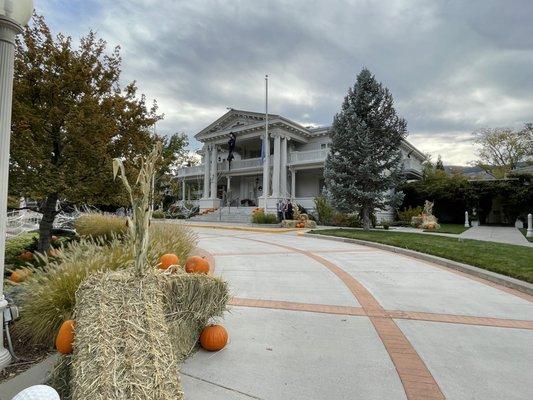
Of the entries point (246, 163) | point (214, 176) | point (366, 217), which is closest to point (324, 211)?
point (366, 217)

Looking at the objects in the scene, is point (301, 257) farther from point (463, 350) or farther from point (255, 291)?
point (463, 350)

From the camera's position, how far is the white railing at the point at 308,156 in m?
28.1

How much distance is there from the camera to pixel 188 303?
305cm

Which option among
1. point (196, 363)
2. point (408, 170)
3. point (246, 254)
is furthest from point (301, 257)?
point (408, 170)

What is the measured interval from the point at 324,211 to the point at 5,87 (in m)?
21.7

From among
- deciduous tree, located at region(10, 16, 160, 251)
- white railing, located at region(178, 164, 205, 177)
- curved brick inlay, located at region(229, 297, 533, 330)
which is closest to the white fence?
deciduous tree, located at region(10, 16, 160, 251)

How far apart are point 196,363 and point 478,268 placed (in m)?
6.88

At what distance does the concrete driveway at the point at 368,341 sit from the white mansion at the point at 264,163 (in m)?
21.7

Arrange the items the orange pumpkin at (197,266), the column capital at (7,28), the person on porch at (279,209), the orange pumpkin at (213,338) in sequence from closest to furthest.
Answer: the column capital at (7,28) → the orange pumpkin at (213,338) → the orange pumpkin at (197,266) → the person on porch at (279,209)

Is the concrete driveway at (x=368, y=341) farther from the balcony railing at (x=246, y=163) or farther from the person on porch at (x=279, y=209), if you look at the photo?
the balcony railing at (x=246, y=163)

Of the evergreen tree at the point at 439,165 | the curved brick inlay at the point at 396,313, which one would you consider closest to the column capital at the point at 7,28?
the curved brick inlay at the point at 396,313

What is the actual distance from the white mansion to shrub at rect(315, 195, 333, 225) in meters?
4.53

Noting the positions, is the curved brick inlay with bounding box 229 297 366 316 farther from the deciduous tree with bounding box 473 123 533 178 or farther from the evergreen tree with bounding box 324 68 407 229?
the deciduous tree with bounding box 473 123 533 178

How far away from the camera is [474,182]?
26.8m
